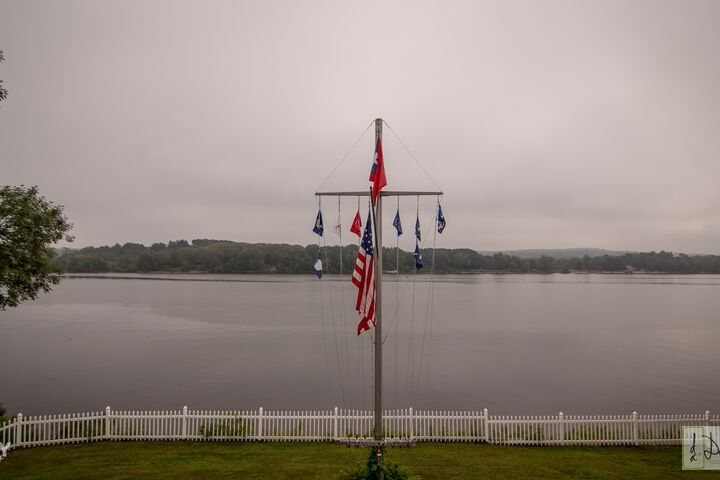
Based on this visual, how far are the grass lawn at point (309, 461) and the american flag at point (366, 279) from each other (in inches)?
245

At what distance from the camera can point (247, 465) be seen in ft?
45.9

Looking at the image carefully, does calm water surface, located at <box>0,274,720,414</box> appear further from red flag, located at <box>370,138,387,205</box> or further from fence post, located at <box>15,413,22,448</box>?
red flag, located at <box>370,138,387,205</box>

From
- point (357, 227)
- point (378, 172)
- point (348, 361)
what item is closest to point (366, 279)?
point (357, 227)

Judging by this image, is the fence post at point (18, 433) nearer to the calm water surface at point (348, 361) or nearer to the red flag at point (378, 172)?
the calm water surface at point (348, 361)

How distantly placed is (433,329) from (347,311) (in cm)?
3023

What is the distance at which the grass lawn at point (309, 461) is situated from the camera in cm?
1330

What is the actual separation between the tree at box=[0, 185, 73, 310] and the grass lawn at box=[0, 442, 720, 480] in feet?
21.5

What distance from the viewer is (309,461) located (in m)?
14.4

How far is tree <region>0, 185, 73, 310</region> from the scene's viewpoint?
57.9 ft

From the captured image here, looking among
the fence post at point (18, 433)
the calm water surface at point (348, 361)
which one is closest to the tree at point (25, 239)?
the fence post at point (18, 433)

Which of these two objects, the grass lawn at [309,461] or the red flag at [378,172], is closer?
the red flag at [378,172]

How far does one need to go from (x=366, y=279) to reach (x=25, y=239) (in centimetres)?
1557

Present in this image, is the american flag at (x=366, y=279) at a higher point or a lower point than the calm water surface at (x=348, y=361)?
higher

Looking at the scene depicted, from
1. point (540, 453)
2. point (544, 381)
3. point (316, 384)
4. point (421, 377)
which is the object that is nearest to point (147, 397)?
point (316, 384)
